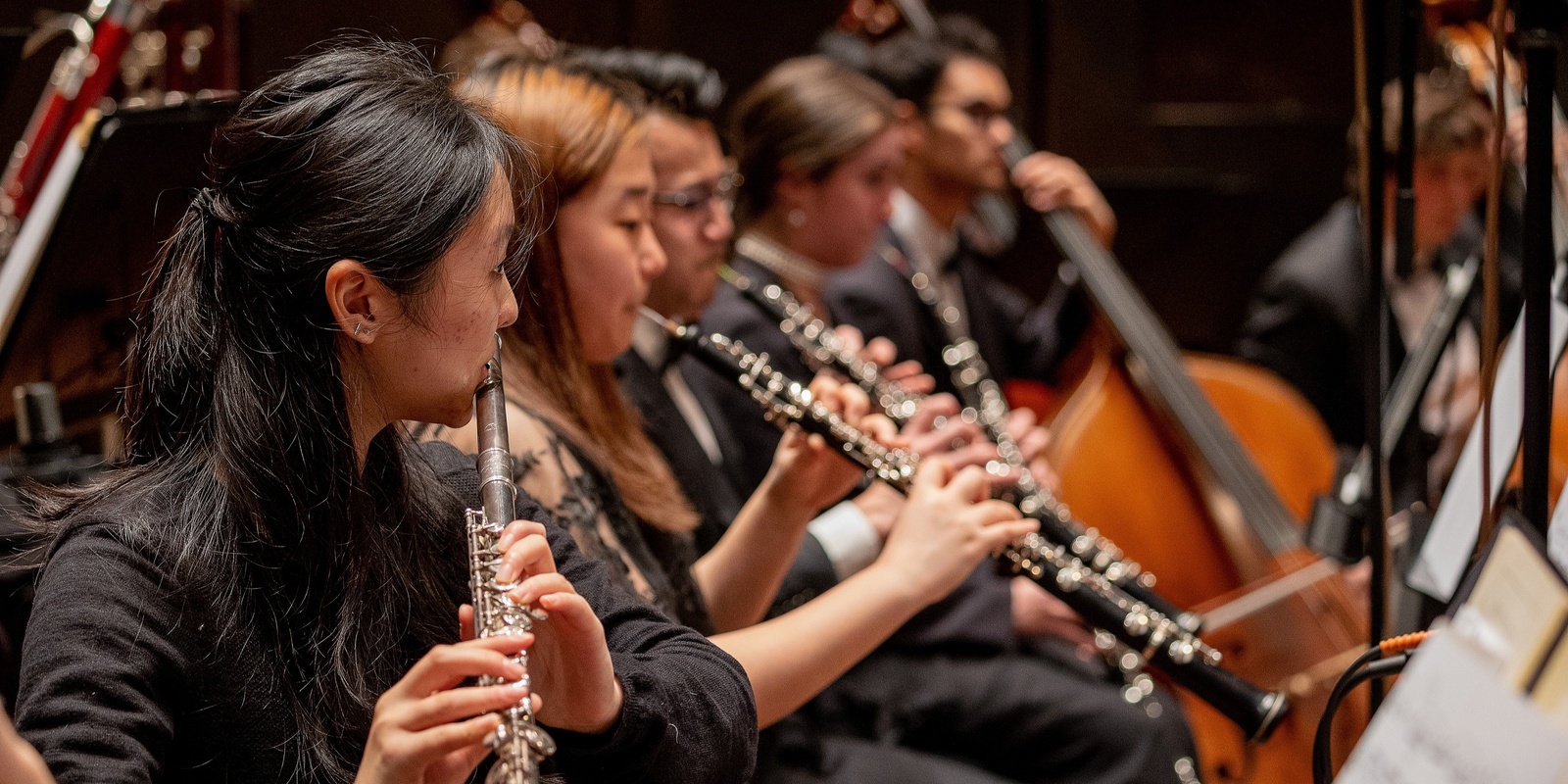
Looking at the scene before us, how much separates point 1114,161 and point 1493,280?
293 centimetres

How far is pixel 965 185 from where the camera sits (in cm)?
312

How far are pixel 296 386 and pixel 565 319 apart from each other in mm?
455

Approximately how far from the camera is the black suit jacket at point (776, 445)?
7.03 ft

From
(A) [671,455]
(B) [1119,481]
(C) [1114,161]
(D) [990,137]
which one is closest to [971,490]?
(A) [671,455]

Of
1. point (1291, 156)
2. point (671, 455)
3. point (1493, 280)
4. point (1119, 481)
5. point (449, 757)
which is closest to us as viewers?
point (449, 757)

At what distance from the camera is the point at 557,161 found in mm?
1483

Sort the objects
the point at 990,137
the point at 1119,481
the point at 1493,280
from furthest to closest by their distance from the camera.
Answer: the point at 990,137, the point at 1119,481, the point at 1493,280

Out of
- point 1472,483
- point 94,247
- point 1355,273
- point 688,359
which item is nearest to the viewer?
point 1472,483

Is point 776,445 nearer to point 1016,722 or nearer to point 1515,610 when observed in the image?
point 1016,722

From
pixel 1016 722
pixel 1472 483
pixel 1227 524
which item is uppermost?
pixel 1472 483

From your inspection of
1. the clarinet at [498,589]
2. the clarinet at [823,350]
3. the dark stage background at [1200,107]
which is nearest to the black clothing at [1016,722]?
the clarinet at [823,350]

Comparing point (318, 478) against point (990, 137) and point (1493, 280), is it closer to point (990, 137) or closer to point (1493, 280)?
point (1493, 280)

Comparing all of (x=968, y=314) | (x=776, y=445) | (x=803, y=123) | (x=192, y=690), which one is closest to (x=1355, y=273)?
(x=968, y=314)

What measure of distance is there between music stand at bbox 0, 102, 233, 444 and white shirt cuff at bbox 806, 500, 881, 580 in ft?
2.91
